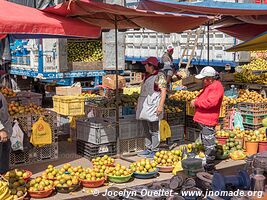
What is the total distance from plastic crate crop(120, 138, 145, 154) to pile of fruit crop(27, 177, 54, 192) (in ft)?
8.47

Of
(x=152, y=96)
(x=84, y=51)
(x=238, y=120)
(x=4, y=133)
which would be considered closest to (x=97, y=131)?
(x=152, y=96)

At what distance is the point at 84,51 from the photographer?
16688mm

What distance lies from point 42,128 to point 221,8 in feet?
13.9

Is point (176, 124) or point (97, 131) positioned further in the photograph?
point (176, 124)

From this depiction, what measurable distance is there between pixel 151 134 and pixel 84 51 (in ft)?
27.1

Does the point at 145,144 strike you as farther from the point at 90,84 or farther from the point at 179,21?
the point at 90,84

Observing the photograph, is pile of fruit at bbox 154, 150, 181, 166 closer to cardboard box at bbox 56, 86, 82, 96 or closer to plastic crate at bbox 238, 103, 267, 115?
plastic crate at bbox 238, 103, 267, 115

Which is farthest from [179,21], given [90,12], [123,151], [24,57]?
[24,57]

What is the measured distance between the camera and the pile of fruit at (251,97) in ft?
36.9

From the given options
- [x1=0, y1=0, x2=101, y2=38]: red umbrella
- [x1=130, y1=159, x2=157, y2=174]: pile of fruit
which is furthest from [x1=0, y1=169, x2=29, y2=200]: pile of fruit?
[x1=0, y1=0, x2=101, y2=38]: red umbrella

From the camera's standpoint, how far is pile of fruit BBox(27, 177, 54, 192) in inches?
270

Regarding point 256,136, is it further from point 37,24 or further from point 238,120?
point 37,24

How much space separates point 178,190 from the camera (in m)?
5.42

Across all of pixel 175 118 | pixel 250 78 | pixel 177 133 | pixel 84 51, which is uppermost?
pixel 84 51
